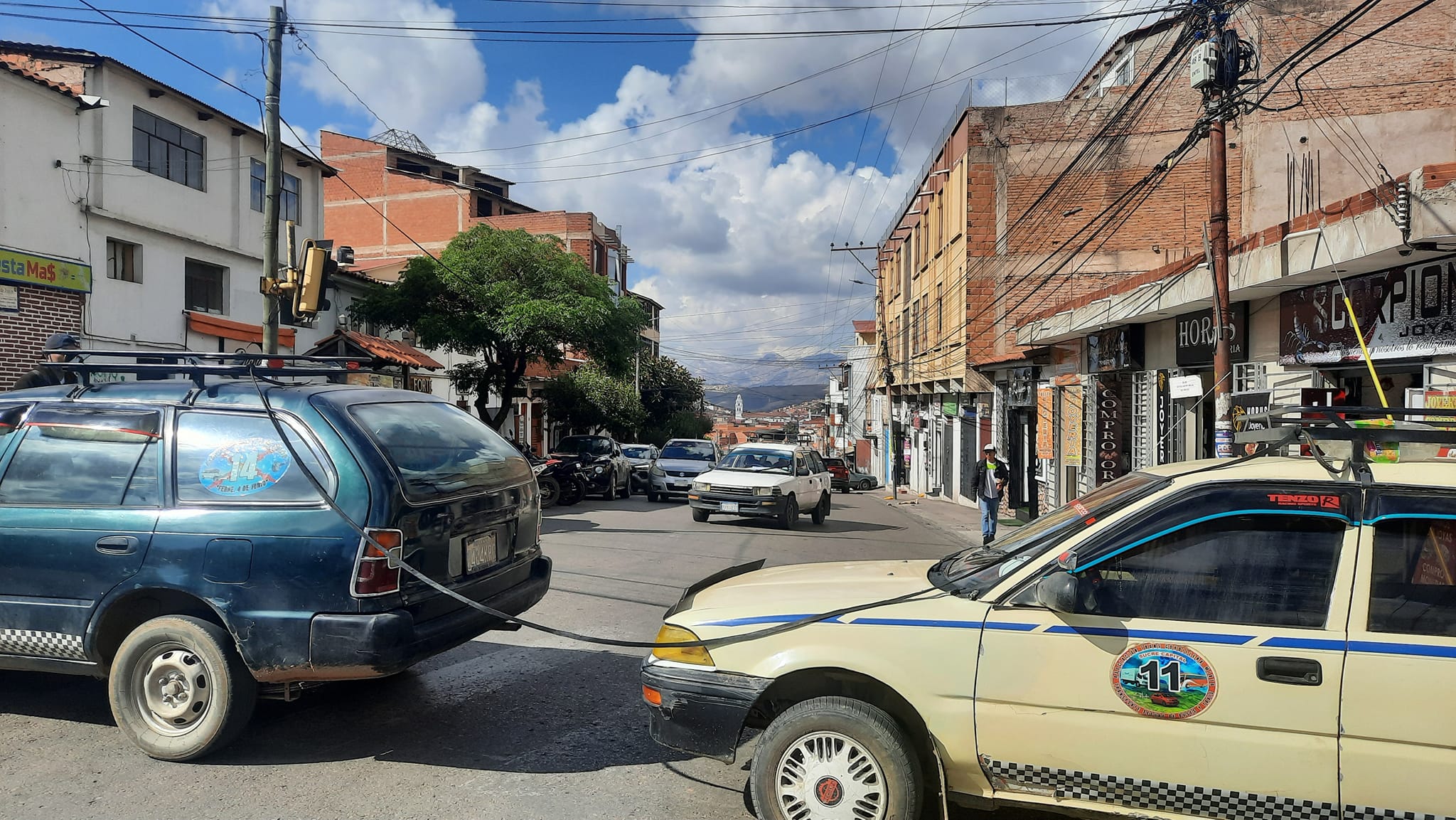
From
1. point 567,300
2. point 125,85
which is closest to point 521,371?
point 567,300

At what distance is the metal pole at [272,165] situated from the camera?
12.7m

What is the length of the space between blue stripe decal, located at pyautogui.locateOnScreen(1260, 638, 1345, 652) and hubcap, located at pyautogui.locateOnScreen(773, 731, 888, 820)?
4.88 ft

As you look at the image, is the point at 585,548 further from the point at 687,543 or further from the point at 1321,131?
the point at 1321,131

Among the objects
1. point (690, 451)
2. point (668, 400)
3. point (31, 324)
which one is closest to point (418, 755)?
point (31, 324)

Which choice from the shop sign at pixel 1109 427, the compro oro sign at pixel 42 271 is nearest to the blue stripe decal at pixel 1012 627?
the compro oro sign at pixel 42 271

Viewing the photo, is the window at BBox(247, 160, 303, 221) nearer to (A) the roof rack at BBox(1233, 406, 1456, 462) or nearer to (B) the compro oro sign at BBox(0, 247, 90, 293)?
(B) the compro oro sign at BBox(0, 247, 90, 293)

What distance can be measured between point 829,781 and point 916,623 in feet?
2.34

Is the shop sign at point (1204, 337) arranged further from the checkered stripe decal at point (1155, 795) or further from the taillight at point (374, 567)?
the taillight at point (374, 567)

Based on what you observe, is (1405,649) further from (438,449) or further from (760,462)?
(760,462)

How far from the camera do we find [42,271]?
14.5 meters

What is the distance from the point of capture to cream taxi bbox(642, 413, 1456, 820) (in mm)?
3125

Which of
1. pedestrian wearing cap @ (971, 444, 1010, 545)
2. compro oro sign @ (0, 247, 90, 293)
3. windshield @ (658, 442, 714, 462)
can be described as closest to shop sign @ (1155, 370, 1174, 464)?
pedestrian wearing cap @ (971, 444, 1010, 545)

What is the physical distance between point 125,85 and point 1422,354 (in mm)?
20072

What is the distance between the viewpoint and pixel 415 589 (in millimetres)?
4488
